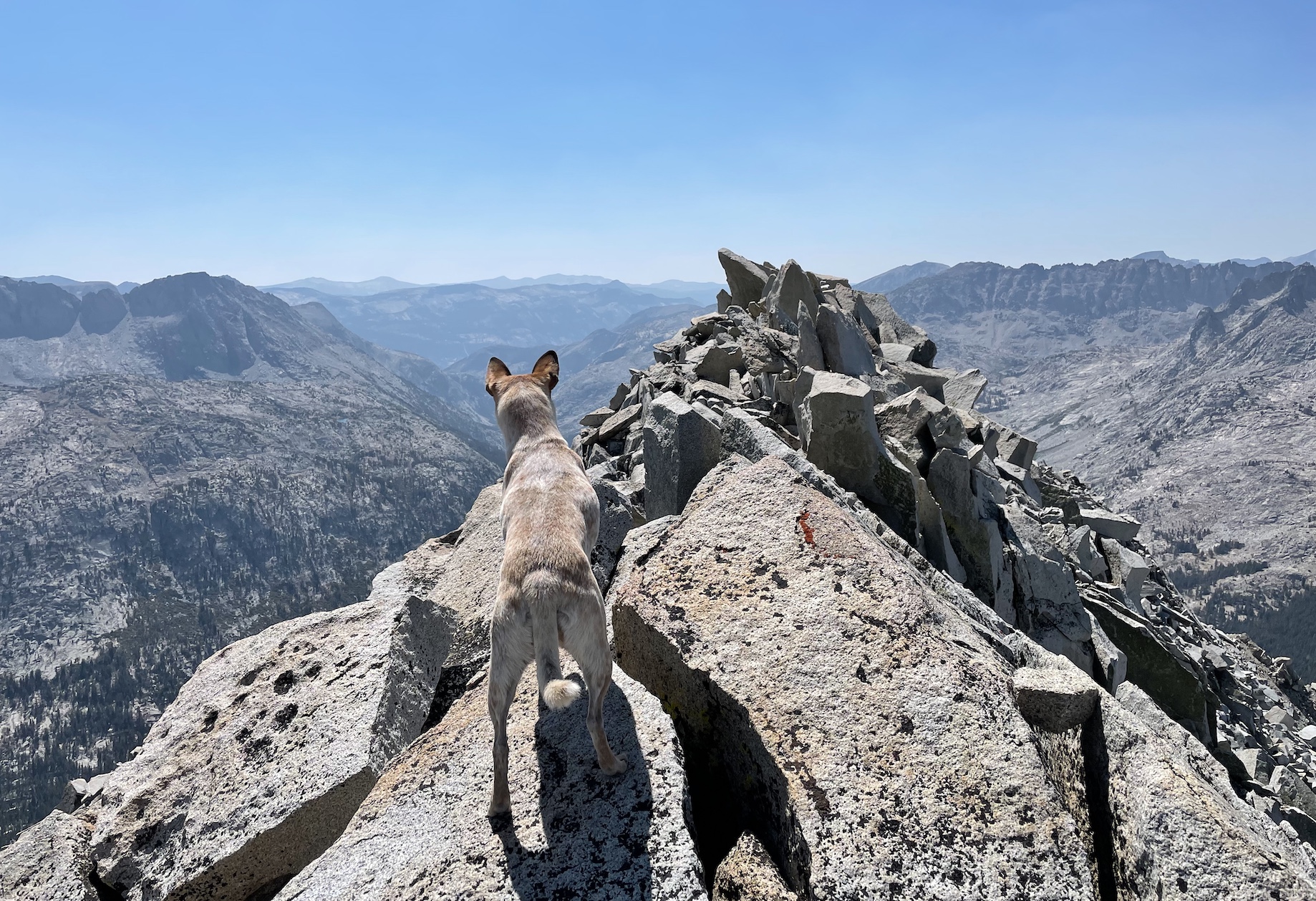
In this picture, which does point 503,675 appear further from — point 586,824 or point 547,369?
point 547,369

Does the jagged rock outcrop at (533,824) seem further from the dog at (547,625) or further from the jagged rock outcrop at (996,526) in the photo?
the jagged rock outcrop at (996,526)

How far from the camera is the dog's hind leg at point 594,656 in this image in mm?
6738

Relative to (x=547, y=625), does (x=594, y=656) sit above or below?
below

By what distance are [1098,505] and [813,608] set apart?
3164cm

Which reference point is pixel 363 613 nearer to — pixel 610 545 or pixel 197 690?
pixel 197 690

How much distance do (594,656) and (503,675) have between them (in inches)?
35.7

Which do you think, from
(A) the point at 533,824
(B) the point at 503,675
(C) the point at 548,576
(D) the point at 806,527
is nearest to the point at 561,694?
(B) the point at 503,675

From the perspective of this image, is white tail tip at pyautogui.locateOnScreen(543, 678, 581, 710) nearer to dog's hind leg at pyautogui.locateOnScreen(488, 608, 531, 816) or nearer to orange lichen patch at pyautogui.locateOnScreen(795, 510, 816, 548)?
dog's hind leg at pyautogui.locateOnScreen(488, 608, 531, 816)

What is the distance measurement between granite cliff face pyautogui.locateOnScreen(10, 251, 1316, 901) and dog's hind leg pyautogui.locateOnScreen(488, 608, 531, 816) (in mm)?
818

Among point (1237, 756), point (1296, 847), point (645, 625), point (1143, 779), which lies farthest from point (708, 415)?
point (1237, 756)

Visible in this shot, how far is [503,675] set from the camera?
6.80 m

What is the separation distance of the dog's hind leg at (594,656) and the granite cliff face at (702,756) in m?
0.44

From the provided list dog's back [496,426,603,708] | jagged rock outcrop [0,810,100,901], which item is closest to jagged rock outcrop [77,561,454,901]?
jagged rock outcrop [0,810,100,901]

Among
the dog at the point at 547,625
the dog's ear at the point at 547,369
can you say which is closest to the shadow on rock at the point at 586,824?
the dog at the point at 547,625
